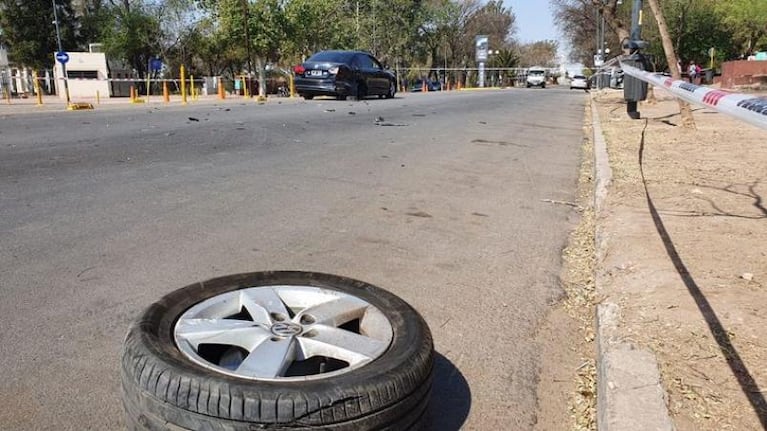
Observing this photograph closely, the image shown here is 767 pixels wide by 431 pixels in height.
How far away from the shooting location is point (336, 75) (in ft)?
65.5

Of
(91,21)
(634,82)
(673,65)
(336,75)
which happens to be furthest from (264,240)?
(91,21)

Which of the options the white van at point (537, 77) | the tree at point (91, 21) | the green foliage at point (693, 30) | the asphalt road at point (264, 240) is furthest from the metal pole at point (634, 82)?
the white van at point (537, 77)

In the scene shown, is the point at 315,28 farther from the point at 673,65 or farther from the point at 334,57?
the point at 673,65

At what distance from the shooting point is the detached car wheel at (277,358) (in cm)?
179

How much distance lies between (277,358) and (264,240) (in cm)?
269

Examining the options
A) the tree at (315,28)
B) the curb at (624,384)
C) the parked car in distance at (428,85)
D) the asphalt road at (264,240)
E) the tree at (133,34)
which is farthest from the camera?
the parked car in distance at (428,85)

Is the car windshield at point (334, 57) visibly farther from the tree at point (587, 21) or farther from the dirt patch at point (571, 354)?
the dirt patch at point (571, 354)

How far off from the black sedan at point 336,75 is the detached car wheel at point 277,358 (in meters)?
18.0

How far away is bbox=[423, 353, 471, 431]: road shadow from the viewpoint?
2477 millimetres

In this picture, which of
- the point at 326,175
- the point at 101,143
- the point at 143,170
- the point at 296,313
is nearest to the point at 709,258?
the point at 296,313

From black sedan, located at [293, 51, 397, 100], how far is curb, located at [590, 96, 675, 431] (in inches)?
691

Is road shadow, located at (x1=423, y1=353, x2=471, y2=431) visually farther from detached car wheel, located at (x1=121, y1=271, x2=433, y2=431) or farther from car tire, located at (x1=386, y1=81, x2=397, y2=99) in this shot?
car tire, located at (x1=386, y1=81, x2=397, y2=99)

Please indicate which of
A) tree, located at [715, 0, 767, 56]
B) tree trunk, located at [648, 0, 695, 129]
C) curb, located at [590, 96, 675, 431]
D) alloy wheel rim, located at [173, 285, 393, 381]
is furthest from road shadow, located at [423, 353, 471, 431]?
tree, located at [715, 0, 767, 56]

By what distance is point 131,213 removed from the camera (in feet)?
17.4
